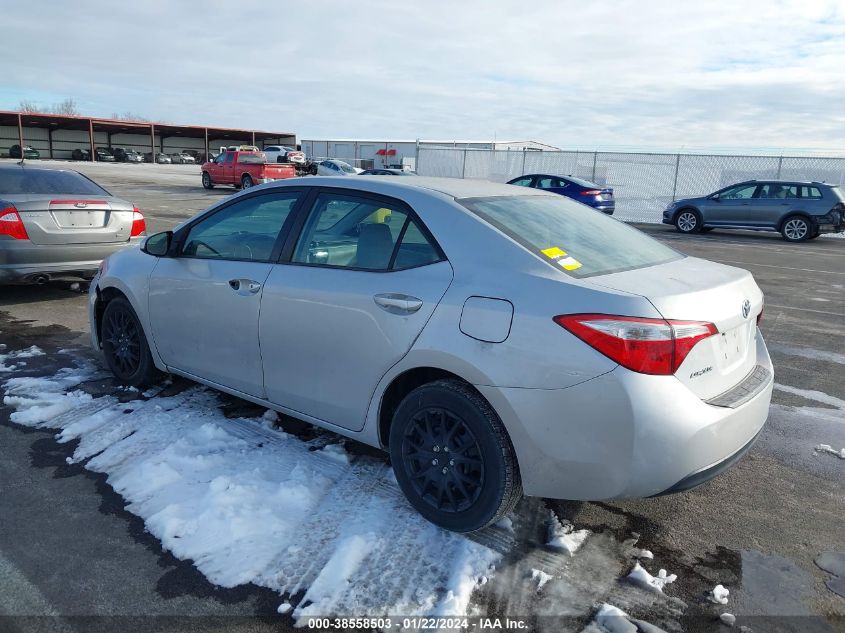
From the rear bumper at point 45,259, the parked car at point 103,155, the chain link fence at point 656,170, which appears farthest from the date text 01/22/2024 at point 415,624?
the parked car at point 103,155

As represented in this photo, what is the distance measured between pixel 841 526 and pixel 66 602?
3.51 meters

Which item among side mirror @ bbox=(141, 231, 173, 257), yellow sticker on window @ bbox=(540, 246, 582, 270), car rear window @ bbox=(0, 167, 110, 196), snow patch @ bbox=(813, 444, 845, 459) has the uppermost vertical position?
car rear window @ bbox=(0, 167, 110, 196)

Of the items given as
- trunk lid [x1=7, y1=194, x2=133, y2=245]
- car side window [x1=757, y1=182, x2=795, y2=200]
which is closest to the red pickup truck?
car side window [x1=757, y1=182, x2=795, y2=200]

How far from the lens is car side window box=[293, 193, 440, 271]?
126 inches

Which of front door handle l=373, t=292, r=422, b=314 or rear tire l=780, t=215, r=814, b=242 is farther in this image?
rear tire l=780, t=215, r=814, b=242

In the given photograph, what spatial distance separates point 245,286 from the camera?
12.4 feet

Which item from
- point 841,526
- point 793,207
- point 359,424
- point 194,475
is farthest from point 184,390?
point 793,207

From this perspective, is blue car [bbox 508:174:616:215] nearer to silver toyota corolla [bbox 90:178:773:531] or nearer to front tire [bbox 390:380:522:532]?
silver toyota corolla [bbox 90:178:773:531]

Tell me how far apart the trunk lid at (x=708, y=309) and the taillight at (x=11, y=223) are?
625cm

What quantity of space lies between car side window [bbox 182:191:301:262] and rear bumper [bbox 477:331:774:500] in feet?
5.62

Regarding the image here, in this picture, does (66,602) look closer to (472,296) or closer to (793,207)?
(472,296)

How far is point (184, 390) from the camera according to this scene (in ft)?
15.4

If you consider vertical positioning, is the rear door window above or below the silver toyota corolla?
above

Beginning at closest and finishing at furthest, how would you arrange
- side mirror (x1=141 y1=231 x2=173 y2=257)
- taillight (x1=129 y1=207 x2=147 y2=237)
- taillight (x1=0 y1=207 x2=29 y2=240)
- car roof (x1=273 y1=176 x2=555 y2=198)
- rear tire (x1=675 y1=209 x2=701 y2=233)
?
car roof (x1=273 y1=176 x2=555 y2=198)
side mirror (x1=141 y1=231 x2=173 y2=257)
taillight (x1=0 y1=207 x2=29 y2=240)
taillight (x1=129 y1=207 x2=147 y2=237)
rear tire (x1=675 y1=209 x2=701 y2=233)
